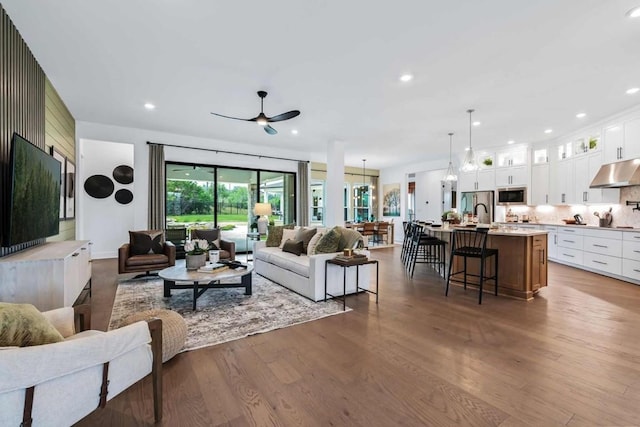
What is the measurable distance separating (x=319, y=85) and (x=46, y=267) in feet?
12.0

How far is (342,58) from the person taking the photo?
3.44 metres

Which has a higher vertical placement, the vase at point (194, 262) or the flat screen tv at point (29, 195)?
the flat screen tv at point (29, 195)

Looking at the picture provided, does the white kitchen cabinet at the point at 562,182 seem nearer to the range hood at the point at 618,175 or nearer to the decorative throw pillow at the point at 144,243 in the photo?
the range hood at the point at 618,175

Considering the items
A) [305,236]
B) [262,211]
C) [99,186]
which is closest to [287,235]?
[305,236]

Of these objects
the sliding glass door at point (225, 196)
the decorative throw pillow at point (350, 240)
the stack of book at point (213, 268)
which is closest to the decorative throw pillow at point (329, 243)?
the decorative throw pillow at point (350, 240)

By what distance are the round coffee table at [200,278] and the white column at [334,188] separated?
3552mm

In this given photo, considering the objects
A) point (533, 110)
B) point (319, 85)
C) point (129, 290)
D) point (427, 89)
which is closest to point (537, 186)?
point (533, 110)

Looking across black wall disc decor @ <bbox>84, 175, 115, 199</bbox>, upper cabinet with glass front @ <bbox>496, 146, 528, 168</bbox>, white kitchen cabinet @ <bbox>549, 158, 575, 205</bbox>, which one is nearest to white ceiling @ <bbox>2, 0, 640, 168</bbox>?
white kitchen cabinet @ <bbox>549, 158, 575, 205</bbox>

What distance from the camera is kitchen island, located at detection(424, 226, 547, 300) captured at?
4.06m

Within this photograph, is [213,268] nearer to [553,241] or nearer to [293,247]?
[293,247]

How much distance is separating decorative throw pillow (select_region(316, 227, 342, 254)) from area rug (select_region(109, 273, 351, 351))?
0.68 metres

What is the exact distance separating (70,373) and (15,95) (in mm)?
3332

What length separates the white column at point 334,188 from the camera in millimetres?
7328

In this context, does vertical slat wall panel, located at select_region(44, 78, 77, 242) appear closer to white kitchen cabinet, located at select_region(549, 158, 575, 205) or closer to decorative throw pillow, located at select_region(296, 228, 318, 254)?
decorative throw pillow, located at select_region(296, 228, 318, 254)
